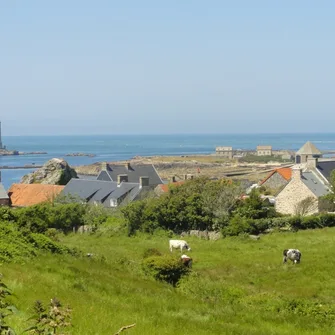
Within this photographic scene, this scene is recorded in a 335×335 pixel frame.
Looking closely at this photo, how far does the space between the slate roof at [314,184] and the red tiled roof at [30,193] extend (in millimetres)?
26441

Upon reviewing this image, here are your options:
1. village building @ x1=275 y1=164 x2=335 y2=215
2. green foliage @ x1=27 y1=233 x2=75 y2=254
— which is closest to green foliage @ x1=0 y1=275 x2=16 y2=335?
green foliage @ x1=27 y1=233 x2=75 y2=254

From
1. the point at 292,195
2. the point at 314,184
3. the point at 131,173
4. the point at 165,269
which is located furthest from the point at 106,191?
the point at 165,269

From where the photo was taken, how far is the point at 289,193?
49.5 metres

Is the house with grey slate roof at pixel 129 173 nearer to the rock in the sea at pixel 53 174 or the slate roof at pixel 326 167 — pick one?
the rock in the sea at pixel 53 174

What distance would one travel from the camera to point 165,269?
21.3m

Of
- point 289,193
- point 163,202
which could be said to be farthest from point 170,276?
point 289,193

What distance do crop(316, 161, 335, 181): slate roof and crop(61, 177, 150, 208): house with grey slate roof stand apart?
17116mm

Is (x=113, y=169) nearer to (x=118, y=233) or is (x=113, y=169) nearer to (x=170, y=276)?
(x=118, y=233)

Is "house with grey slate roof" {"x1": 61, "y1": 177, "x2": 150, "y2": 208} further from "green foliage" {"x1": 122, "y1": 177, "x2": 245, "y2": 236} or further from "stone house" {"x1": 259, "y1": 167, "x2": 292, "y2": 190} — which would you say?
"stone house" {"x1": 259, "y1": 167, "x2": 292, "y2": 190}

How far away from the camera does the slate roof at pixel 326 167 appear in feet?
183

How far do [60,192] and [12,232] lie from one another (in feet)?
127

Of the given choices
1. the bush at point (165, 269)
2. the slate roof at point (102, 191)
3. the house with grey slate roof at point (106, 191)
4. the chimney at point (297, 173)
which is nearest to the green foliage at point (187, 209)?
the chimney at point (297, 173)

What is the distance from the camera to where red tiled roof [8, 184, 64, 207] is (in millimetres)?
61938

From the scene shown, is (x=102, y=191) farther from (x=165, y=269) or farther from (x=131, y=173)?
(x=165, y=269)
